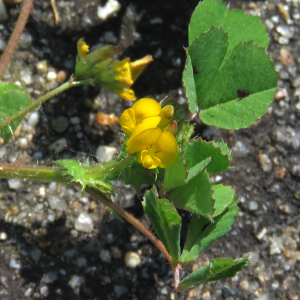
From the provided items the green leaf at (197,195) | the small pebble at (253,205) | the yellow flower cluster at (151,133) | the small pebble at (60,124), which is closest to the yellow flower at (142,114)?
the yellow flower cluster at (151,133)

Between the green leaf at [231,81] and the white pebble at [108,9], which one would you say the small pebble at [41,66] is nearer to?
the white pebble at [108,9]

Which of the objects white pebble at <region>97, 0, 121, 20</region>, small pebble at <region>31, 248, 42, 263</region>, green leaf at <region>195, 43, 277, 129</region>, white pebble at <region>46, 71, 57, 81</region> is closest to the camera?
green leaf at <region>195, 43, 277, 129</region>

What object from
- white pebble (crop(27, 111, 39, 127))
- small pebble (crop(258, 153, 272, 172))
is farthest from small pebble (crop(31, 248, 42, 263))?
Result: small pebble (crop(258, 153, 272, 172))

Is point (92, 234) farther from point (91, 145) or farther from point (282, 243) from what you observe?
point (282, 243)

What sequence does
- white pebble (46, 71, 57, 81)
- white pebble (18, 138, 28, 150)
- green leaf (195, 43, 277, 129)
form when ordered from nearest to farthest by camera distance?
green leaf (195, 43, 277, 129) < white pebble (18, 138, 28, 150) < white pebble (46, 71, 57, 81)

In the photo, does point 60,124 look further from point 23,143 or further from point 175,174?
point 175,174

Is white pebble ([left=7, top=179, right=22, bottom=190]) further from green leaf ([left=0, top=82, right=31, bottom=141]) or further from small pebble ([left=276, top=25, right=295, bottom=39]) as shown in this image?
small pebble ([left=276, top=25, right=295, bottom=39])
